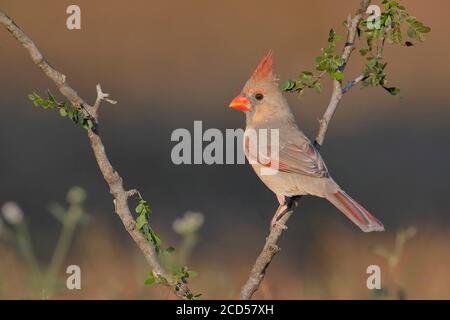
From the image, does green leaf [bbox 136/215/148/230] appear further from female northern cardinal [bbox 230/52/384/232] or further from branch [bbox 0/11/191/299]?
female northern cardinal [bbox 230/52/384/232]

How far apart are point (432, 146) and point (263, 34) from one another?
2633 millimetres

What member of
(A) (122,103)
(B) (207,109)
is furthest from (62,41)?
(B) (207,109)

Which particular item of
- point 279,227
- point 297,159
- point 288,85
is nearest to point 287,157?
point 297,159

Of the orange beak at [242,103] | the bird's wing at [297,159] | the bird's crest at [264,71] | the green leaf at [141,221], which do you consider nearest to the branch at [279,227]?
the green leaf at [141,221]

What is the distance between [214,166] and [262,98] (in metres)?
3.21

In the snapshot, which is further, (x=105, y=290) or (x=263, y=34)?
(x=263, y=34)

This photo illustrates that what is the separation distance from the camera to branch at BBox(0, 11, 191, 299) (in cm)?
317

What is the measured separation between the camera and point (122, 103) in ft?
29.2

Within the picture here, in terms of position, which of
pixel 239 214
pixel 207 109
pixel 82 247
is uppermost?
pixel 207 109

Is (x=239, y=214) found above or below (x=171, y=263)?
above

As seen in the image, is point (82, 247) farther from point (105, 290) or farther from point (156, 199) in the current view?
point (156, 199)

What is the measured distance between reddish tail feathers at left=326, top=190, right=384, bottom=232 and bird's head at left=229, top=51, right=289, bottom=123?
0.52m

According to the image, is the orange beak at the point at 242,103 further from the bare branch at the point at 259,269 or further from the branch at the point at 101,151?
the branch at the point at 101,151

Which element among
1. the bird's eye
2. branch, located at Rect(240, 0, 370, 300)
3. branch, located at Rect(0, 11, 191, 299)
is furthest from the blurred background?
the bird's eye
